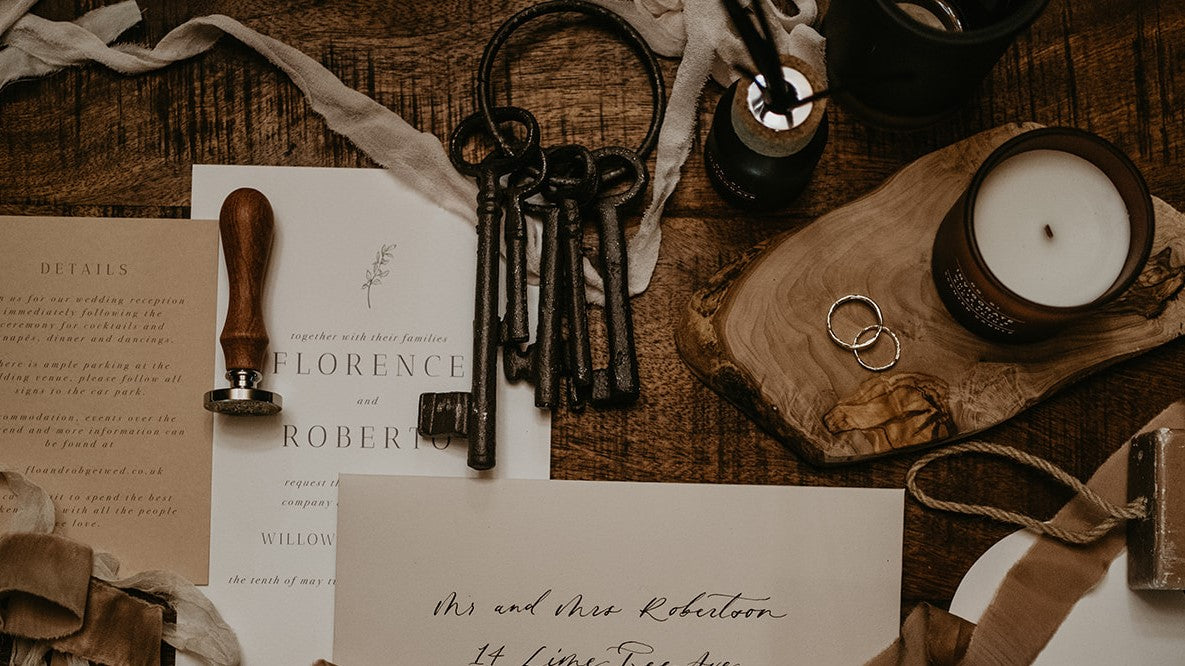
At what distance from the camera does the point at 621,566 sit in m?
0.59

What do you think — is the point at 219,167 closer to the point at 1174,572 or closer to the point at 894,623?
the point at 894,623

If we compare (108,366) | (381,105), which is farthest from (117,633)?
(381,105)

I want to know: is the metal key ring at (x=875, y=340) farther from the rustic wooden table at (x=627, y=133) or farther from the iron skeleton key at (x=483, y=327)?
the iron skeleton key at (x=483, y=327)

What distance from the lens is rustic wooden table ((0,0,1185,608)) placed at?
591mm

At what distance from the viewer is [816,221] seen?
58 centimetres

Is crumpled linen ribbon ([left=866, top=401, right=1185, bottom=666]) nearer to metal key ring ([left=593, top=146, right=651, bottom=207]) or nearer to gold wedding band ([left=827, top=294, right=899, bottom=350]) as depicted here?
gold wedding band ([left=827, top=294, right=899, bottom=350])

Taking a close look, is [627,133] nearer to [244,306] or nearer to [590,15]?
[590,15]

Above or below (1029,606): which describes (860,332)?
above

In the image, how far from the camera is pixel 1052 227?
0.54m

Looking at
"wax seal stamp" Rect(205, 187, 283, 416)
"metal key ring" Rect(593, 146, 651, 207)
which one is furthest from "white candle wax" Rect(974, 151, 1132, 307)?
"wax seal stamp" Rect(205, 187, 283, 416)

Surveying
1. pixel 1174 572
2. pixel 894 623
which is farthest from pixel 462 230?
pixel 1174 572

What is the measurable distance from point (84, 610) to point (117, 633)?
0.09ft

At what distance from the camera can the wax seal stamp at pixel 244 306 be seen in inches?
22.1

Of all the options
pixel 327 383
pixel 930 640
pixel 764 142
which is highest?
pixel 764 142
